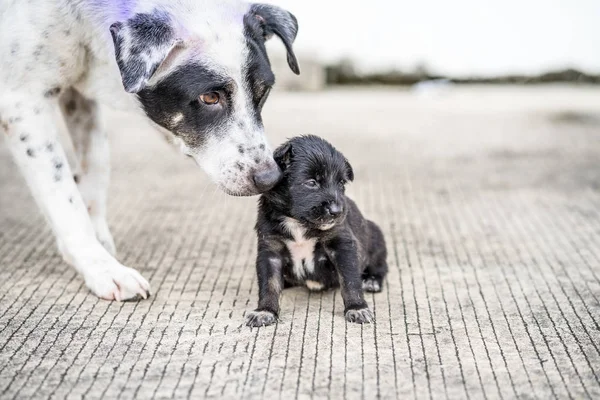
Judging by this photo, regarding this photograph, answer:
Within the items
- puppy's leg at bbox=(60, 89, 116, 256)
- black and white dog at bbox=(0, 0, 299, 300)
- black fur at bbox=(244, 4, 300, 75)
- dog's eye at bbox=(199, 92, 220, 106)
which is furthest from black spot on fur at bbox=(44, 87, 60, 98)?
black fur at bbox=(244, 4, 300, 75)

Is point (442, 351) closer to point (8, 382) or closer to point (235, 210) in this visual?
point (8, 382)

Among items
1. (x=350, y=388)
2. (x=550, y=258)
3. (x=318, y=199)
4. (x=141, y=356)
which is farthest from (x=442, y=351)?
(x=550, y=258)

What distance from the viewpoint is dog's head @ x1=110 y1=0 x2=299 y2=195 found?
221 centimetres

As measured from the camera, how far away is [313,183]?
209 centimetres

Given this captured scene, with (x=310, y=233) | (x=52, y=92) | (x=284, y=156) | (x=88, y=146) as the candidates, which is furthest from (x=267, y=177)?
(x=88, y=146)

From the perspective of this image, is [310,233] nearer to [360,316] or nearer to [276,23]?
[360,316]

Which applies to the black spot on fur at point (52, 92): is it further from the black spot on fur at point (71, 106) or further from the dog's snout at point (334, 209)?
the dog's snout at point (334, 209)

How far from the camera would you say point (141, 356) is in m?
1.84

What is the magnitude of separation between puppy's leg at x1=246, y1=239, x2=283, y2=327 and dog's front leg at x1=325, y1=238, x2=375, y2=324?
141mm

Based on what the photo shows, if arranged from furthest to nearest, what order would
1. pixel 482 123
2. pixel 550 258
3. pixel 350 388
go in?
1. pixel 482 123
2. pixel 550 258
3. pixel 350 388

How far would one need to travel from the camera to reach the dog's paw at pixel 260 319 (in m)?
2.01

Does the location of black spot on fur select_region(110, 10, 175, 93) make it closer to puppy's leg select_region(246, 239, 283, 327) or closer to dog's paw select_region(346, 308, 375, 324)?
puppy's leg select_region(246, 239, 283, 327)

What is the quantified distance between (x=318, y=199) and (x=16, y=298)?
33.6 inches

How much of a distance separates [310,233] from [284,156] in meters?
0.21
